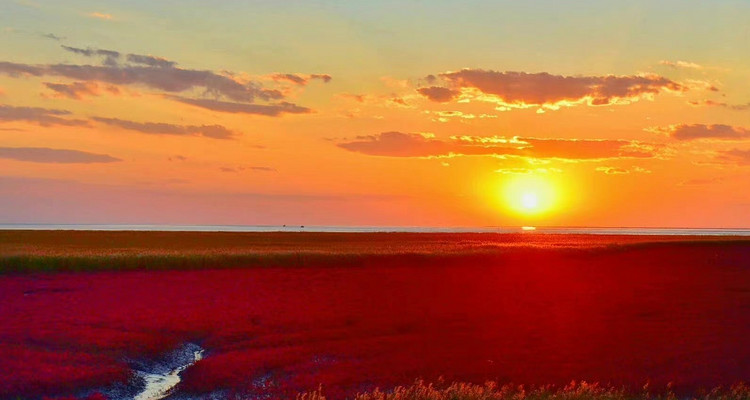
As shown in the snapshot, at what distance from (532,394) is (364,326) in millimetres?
15983

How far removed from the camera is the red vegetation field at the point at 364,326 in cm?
2567

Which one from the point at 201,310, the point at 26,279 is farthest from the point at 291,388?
the point at 26,279

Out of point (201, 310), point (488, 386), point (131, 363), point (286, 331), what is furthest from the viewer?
point (201, 310)

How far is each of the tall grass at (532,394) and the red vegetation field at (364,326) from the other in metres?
1.39

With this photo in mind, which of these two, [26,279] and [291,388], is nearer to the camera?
[291,388]

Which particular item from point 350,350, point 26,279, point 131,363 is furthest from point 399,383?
point 26,279

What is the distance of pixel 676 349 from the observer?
30031 millimetres

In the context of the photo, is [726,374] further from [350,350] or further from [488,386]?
[350,350]

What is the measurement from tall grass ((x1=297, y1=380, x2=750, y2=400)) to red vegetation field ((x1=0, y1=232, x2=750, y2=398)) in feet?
4.57

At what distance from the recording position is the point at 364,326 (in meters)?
36.6

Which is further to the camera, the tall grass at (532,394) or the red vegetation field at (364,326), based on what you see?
the red vegetation field at (364,326)

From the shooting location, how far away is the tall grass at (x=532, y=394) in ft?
66.1

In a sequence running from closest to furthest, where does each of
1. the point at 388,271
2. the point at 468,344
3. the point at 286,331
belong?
the point at 468,344
the point at 286,331
the point at 388,271

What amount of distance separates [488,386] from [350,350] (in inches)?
344
